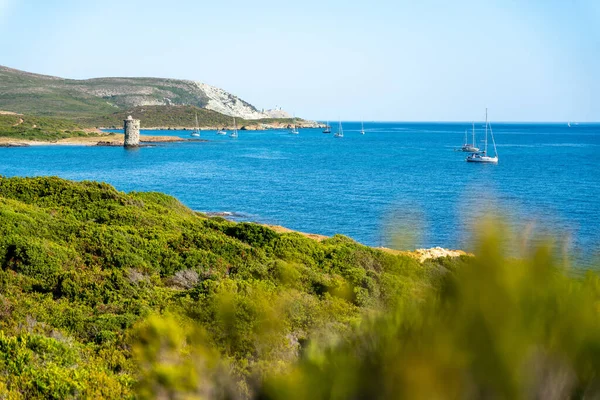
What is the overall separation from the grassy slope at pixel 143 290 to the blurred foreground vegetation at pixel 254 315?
0.13 ft

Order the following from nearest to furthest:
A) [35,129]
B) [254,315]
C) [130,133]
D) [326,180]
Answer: [254,315], [326,180], [130,133], [35,129]

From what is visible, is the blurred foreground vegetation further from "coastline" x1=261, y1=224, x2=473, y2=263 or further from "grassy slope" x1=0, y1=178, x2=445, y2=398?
"coastline" x1=261, y1=224, x2=473, y2=263

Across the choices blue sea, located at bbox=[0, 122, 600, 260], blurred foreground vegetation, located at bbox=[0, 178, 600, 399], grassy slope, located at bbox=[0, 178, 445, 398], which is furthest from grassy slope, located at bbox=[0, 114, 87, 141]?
grassy slope, located at bbox=[0, 178, 445, 398]

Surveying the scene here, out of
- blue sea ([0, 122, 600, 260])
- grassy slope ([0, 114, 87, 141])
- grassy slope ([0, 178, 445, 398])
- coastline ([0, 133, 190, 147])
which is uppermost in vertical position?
grassy slope ([0, 114, 87, 141])

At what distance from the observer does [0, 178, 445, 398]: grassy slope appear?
575 cm

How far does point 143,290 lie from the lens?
14.7 meters

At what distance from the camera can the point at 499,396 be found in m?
2.28

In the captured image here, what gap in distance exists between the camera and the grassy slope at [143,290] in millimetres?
5750

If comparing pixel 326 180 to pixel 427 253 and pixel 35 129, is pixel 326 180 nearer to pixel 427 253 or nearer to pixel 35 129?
pixel 427 253

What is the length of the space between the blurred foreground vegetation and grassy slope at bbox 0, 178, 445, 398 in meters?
0.04

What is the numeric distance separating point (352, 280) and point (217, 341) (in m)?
10.8

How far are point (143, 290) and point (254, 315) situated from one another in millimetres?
9528

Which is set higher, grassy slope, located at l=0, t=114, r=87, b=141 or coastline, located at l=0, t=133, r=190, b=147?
grassy slope, located at l=0, t=114, r=87, b=141

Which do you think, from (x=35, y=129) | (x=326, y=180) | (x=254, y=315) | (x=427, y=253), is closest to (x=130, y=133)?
(x=35, y=129)
